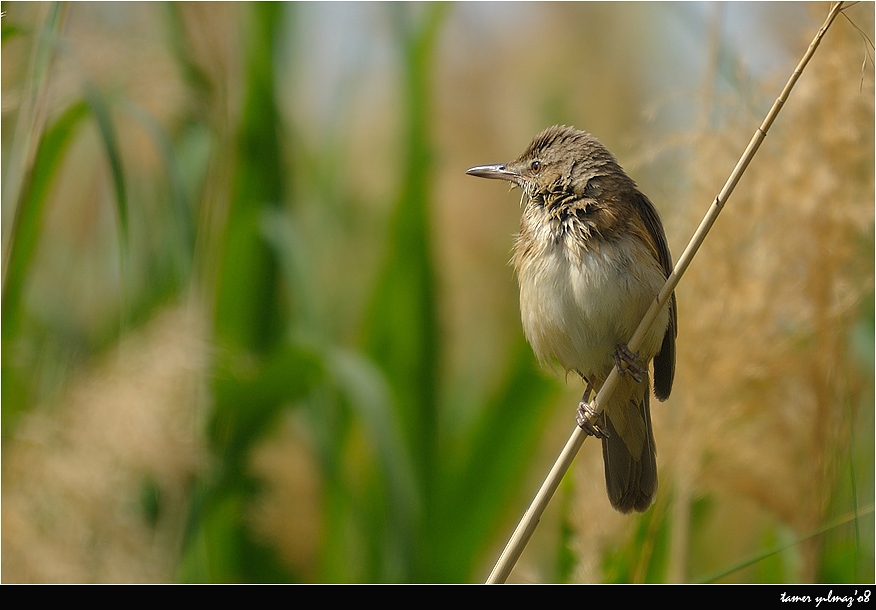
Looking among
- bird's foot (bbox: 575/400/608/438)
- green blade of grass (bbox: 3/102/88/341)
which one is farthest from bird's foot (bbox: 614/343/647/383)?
green blade of grass (bbox: 3/102/88/341)

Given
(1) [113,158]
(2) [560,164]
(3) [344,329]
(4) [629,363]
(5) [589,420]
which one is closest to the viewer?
(5) [589,420]

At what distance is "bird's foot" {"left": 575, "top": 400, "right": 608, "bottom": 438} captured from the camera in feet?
6.76

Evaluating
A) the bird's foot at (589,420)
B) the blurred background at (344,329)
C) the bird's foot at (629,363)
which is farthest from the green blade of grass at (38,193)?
the bird's foot at (629,363)

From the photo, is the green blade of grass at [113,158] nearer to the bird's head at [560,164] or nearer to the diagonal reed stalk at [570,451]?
the bird's head at [560,164]

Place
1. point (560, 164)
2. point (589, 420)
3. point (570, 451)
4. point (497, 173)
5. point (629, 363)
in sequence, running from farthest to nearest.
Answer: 1. point (497, 173)
2. point (560, 164)
3. point (629, 363)
4. point (589, 420)
5. point (570, 451)

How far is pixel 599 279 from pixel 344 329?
2119 mm

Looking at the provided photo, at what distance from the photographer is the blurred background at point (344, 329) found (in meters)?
2.72

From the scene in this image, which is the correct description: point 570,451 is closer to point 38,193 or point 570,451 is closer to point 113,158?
point 113,158

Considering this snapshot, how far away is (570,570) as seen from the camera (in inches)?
112

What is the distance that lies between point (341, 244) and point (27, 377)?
64.5 inches

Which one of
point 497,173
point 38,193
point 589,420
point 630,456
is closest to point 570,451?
point 589,420

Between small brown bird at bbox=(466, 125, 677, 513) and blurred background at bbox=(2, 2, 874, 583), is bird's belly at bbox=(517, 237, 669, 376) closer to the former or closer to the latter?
small brown bird at bbox=(466, 125, 677, 513)

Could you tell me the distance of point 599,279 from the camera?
8.07 ft

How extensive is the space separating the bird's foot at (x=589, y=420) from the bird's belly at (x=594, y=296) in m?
0.20
